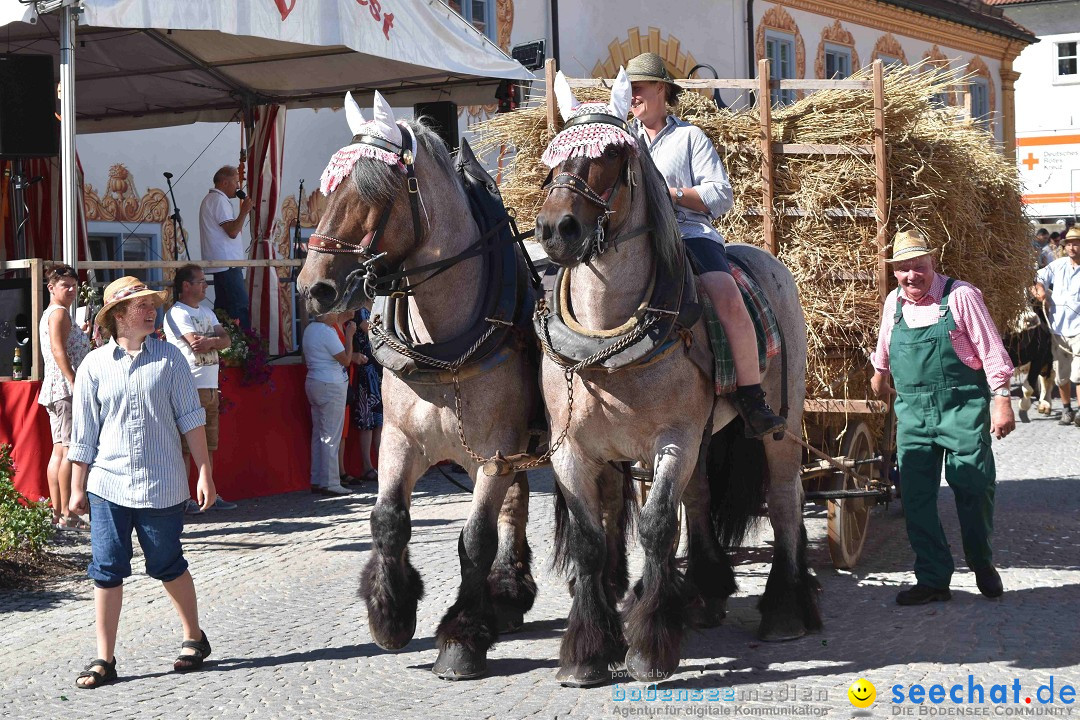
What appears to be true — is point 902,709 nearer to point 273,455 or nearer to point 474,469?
point 474,469

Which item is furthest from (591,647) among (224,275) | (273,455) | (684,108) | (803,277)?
(224,275)

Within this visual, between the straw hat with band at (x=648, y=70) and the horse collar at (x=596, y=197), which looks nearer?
the horse collar at (x=596, y=197)

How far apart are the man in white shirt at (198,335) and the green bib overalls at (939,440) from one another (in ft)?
16.4

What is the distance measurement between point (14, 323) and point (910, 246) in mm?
6242

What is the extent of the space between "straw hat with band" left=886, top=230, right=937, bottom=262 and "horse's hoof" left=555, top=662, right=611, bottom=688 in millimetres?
2529

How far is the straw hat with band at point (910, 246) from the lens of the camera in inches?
240

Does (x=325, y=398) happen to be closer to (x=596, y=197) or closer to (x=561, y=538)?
(x=561, y=538)

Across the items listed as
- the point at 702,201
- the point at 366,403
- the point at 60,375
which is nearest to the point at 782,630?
the point at 702,201

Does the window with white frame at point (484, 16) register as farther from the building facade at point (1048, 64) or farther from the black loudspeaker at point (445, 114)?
the building facade at point (1048, 64)

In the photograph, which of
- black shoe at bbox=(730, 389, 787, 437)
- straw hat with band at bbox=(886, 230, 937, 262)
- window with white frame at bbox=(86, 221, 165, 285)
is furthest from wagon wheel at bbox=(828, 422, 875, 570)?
window with white frame at bbox=(86, 221, 165, 285)

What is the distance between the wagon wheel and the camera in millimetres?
6801

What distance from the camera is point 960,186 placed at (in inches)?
277

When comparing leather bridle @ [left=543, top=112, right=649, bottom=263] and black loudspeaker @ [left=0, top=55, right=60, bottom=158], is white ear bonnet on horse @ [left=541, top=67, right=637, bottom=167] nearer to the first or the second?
leather bridle @ [left=543, top=112, right=649, bottom=263]

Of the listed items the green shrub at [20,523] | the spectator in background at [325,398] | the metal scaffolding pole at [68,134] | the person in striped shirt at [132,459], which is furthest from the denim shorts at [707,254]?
the spectator in background at [325,398]
